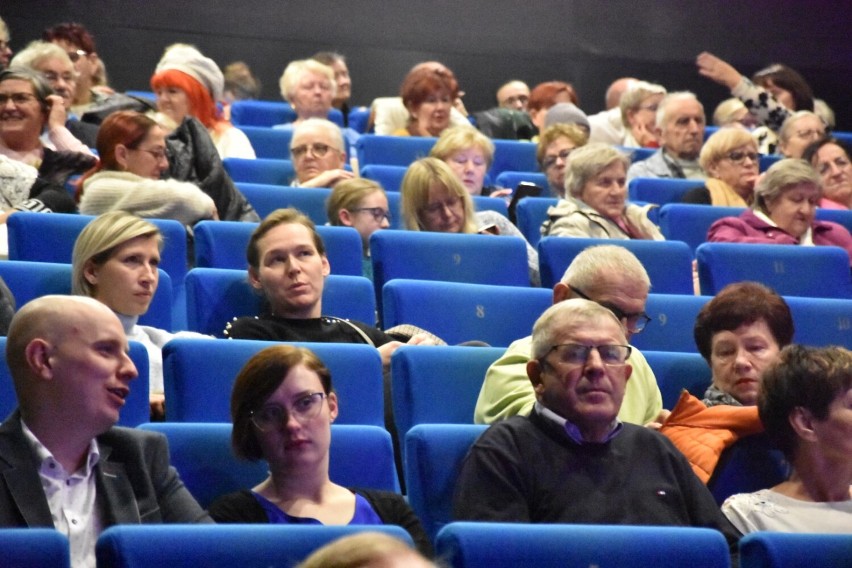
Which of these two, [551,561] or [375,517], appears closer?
[551,561]

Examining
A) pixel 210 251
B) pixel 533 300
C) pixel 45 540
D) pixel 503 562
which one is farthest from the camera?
pixel 210 251

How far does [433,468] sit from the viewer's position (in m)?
2.22

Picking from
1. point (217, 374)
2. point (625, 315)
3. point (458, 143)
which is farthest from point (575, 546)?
point (458, 143)

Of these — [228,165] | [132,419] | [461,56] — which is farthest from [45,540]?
[461,56]

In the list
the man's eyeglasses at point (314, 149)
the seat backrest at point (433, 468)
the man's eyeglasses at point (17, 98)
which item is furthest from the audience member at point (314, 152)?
the seat backrest at point (433, 468)

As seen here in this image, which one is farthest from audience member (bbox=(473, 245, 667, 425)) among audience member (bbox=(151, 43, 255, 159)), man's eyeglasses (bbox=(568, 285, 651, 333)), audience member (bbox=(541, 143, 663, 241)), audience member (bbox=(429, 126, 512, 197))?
audience member (bbox=(151, 43, 255, 159))

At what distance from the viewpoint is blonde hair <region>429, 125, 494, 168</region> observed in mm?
4590

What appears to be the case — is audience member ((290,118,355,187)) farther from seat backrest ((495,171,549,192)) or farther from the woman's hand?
the woman's hand

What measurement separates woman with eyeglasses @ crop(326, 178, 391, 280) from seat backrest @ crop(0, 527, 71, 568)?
2371 mm

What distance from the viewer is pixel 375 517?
7.06ft

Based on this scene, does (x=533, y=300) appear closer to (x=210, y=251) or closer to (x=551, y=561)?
(x=210, y=251)

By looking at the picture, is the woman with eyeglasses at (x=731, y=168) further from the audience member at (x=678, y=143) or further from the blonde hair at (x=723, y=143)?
the audience member at (x=678, y=143)

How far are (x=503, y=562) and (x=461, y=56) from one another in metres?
5.91

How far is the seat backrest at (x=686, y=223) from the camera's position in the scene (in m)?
4.34
